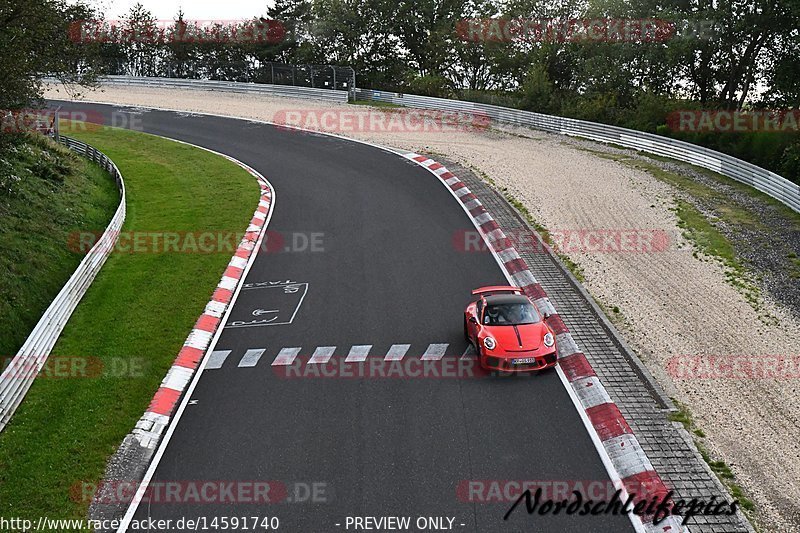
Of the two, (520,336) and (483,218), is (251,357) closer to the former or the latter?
(520,336)

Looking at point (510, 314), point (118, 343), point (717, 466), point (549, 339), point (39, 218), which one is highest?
point (510, 314)

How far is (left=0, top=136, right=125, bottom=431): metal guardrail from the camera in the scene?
11859mm

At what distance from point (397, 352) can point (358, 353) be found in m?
0.78

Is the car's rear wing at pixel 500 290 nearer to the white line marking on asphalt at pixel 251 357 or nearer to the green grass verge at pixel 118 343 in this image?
the white line marking on asphalt at pixel 251 357

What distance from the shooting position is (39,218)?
1973 centimetres

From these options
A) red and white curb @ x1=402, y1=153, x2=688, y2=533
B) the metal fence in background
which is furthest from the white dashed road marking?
the metal fence in background

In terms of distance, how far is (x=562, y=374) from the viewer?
13086 mm

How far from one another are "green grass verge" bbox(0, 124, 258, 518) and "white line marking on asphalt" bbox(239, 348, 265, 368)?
138cm

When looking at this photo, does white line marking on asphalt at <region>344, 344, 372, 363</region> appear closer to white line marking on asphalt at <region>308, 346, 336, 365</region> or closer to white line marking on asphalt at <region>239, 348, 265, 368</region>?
white line marking on asphalt at <region>308, 346, 336, 365</region>

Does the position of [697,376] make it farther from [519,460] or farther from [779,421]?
[519,460]

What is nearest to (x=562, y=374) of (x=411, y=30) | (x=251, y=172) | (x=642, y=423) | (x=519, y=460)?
(x=642, y=423)

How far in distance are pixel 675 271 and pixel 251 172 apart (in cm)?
1654

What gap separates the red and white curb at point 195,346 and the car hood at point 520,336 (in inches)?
230

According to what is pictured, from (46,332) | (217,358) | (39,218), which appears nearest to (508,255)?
(217,358)
